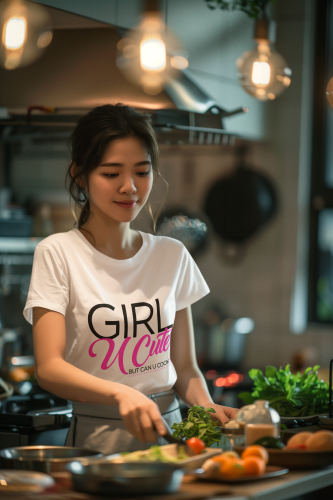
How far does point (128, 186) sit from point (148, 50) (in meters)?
0.77

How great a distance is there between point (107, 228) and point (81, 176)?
0.14m

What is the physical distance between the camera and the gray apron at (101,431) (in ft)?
4.97

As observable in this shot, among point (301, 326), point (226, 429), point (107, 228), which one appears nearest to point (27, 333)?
point (301, 326)

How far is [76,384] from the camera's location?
1330mm

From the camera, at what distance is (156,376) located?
1.58m

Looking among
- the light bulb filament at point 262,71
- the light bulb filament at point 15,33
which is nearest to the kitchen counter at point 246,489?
the light bulb filament at point 15,33

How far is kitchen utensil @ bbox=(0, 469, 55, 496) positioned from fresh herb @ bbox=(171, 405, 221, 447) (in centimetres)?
41

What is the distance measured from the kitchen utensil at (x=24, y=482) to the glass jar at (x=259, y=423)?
38 cm

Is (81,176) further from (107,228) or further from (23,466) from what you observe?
(23,466)

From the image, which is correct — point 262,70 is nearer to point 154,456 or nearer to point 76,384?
point 76,384

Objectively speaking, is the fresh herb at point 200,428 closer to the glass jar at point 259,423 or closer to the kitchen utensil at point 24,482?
the glass jar at point 259,423

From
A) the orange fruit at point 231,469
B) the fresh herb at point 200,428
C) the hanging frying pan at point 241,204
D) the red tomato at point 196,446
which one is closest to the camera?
the orange fruit at point 231,469

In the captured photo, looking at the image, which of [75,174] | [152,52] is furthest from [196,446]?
[152,52]

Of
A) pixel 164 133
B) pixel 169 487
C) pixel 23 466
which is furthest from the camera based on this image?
pixel 164 133
